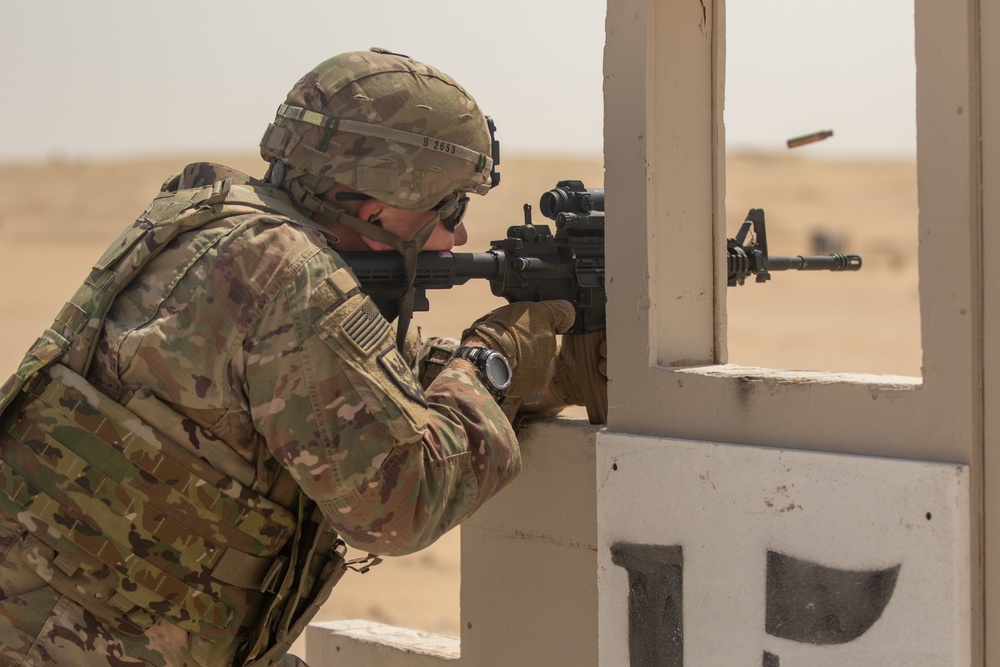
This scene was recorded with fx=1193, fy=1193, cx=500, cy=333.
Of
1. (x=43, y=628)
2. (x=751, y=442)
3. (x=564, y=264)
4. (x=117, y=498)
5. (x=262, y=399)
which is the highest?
(x=564, y=264)

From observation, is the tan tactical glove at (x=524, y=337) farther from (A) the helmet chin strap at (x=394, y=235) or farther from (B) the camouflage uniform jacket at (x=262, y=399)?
(B) the camouflage uniform jacket at (x=262, y=399)

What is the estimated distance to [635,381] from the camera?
116 inches

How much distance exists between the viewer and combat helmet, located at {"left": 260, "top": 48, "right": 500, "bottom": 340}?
9.53ft

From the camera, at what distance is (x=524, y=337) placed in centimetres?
331

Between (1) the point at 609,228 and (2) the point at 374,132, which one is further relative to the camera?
(1) the point at 609,228

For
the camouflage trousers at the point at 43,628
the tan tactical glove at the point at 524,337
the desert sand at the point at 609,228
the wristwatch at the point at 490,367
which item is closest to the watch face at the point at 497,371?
the wristwatch at the point at 490,367

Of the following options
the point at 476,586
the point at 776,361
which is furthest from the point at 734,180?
the point at 476,586

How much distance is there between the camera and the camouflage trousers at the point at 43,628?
2.67 meters

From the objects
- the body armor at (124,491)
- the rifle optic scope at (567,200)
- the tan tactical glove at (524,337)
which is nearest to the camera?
the body armor at (124,491)

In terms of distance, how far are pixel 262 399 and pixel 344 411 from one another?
0.59ft

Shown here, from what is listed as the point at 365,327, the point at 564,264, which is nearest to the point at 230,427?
the point at 365,327

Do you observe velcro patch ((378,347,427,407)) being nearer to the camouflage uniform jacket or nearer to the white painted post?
the camouflage uniform jacket

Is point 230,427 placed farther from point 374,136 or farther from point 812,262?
point 812,262

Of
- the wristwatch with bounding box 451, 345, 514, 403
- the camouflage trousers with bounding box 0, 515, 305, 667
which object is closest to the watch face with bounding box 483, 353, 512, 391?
the wristwatch with bounding box 451, 345, 514, 403
